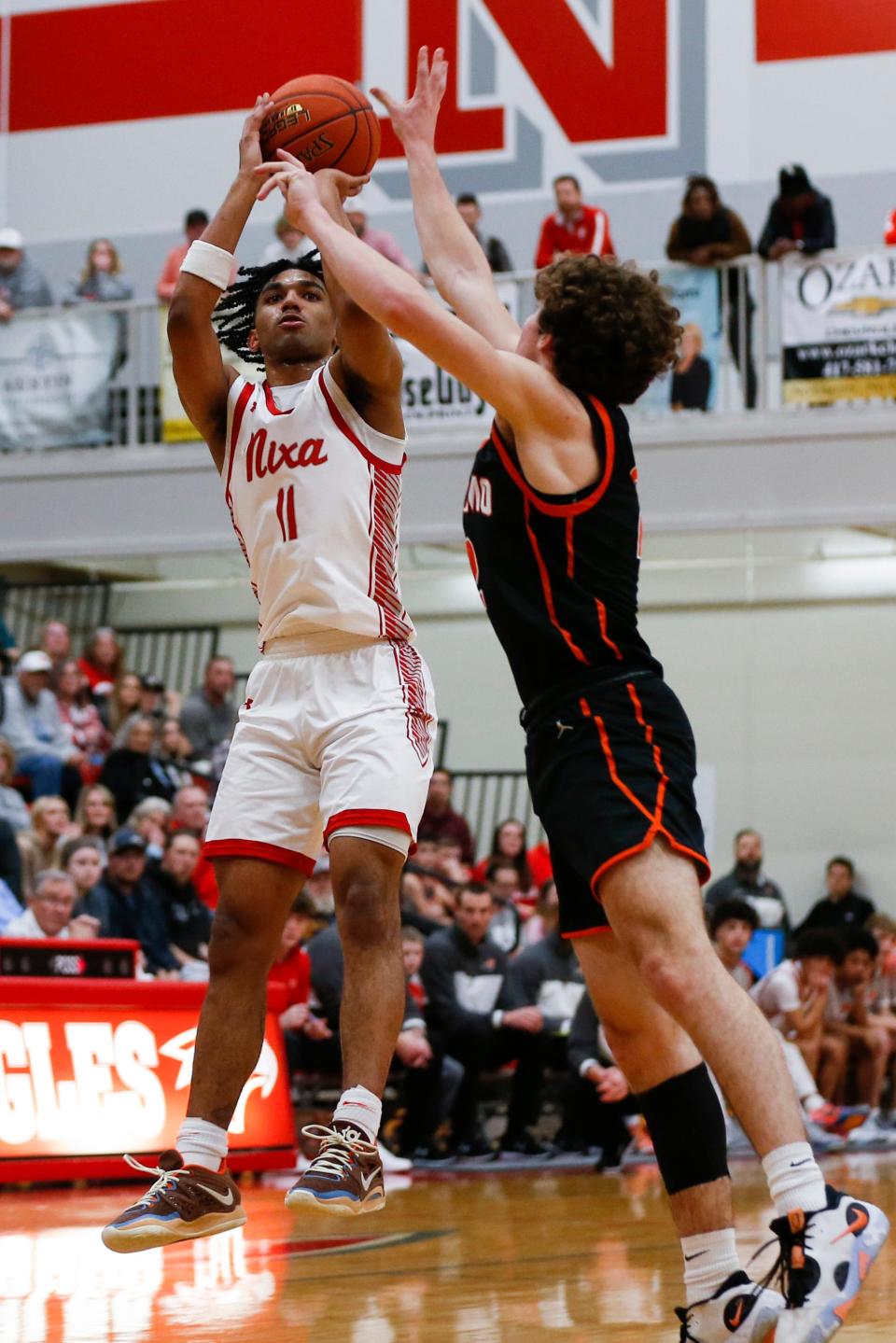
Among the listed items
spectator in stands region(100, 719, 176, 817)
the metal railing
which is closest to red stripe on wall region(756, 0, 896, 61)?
the metal railing

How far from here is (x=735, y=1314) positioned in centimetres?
390

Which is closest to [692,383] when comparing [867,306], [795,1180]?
[867,306]

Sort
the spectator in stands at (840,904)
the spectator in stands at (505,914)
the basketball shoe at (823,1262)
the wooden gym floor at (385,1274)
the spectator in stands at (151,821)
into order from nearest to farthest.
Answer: the basketball shoe at (823,1262) → the wooden gym floor at (385,1274) → the spectator in stands at (505,914) → the spectator in stands at (151,821) → the spectator in stands at (840,904)

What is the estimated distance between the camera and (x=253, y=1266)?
5.86 meters

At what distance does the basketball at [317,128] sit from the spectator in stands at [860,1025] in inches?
313

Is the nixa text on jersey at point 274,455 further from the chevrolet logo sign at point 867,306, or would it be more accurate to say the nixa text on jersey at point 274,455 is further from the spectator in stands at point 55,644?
the spectator in stands at point 55,644

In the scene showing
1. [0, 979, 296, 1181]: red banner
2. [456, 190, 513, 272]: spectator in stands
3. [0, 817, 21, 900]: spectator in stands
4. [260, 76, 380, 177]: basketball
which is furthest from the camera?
[456, 190, 513, 272]: spectator in stands

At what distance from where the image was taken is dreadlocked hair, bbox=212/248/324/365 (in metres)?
5.06

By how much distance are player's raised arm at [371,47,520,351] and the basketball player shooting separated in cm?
21

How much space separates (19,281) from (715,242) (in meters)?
5.78

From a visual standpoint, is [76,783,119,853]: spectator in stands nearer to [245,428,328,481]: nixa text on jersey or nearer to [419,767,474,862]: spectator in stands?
[419,767,474,862]: spectator in stands

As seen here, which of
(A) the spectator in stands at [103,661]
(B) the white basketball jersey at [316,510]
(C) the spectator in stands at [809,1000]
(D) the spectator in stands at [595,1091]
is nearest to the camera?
(B) the white basketball jersey at [316,510]

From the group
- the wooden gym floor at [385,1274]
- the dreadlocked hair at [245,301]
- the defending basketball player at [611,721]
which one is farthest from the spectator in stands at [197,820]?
the defending basketball player at [611,721]

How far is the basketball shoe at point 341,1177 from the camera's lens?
4.21m
